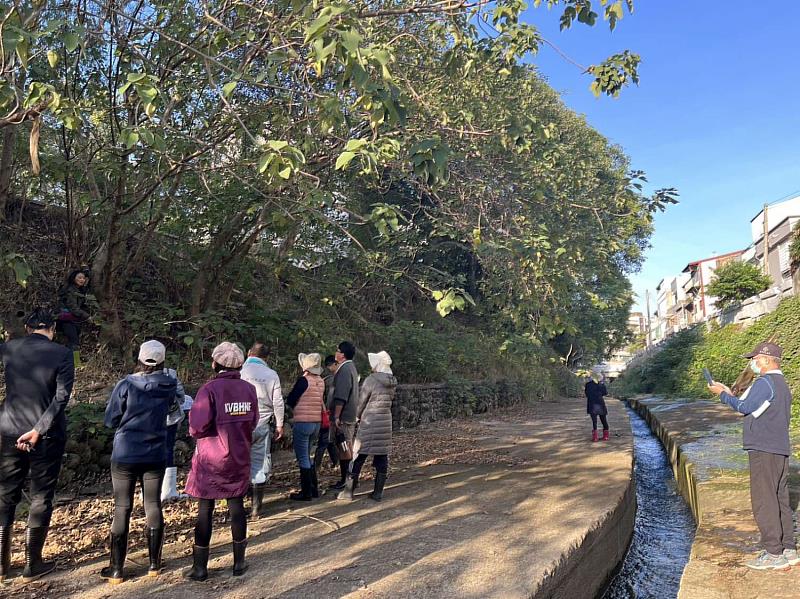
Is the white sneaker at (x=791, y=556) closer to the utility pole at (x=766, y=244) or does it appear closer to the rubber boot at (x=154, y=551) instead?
the rubber boot at (x=154, y=551)

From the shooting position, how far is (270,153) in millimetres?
4293

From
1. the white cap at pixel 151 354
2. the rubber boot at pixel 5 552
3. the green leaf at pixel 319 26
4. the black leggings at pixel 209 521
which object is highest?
the green leaf at pixel 319 26

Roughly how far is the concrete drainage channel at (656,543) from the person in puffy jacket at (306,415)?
3.14 m

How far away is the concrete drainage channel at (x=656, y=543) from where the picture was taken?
229 inches

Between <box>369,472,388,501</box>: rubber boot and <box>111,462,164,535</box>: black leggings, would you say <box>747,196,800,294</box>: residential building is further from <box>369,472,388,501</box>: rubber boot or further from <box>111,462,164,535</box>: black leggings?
<box>111,462,164,535</box>: black leggings

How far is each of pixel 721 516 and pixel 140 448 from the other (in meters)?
5.40

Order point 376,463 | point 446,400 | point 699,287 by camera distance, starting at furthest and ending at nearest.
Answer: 1. point 699,287
2. point 446,400
3. point 376,463

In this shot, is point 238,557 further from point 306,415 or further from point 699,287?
point 699,287

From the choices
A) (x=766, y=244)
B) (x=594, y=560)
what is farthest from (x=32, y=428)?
(x=766, y=244)

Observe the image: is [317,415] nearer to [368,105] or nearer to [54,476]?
[54,476]

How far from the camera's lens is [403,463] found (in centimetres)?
850

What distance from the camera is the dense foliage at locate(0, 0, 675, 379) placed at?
4.45 m

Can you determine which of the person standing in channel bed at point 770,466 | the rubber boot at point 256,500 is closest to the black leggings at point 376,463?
the rubber boot at point 256,500

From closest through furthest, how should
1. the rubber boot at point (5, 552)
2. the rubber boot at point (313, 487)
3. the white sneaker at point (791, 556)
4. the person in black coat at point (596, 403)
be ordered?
the rubber boot at point (5, 552), the white sneaker at point (791, 556), the rubber boot at point (313, 487), the person in black coat at point (596, 403)
